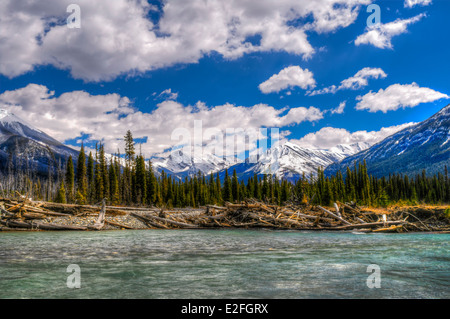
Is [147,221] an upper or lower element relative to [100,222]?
lower

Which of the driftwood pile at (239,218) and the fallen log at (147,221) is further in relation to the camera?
the fallen log at (147,221)

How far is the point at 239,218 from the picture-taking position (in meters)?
30.6

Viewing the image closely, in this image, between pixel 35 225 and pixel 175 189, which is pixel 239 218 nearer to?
pixel 35 225

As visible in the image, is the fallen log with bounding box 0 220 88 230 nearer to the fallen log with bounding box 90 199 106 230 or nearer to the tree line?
the fallen log with bounding box 90 199 106 230

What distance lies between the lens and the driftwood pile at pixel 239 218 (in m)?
25.8

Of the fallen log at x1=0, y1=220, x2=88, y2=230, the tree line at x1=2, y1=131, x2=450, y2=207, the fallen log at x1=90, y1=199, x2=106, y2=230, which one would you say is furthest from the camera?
the tree line at x1=2, y1=131, x2=450, y2=207

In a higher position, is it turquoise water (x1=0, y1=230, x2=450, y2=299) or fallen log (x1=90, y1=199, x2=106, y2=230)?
turquoise water (x1=0, y1=230, x2=450, y2=299)

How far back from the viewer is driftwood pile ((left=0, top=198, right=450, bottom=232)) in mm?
25812
